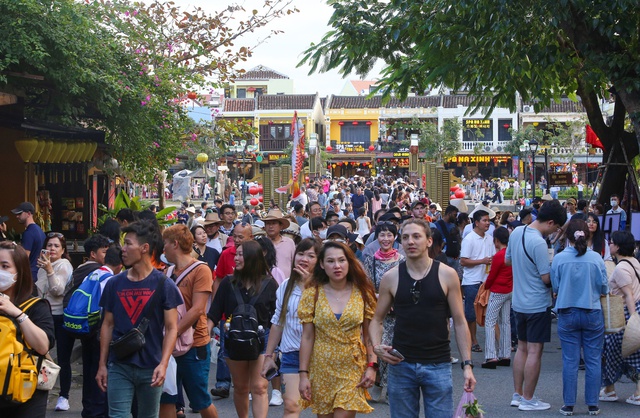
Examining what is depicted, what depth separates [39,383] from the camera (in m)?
5.08

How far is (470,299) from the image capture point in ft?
35.9

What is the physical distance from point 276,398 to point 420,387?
3.35 metres

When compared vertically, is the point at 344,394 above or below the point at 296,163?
below

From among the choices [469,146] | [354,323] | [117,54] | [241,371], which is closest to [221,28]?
[117,54]

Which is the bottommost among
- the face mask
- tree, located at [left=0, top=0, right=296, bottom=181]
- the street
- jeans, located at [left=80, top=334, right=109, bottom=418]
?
the street

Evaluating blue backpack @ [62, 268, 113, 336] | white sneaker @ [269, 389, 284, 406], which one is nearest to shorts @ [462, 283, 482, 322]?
white sneaker @ [269, 389, 284, 406]

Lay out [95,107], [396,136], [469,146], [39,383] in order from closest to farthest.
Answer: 1. [39,383]
2. [95,107]
3. [469,146]
4. [396,136]

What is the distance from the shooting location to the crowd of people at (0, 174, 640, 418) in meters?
5.52

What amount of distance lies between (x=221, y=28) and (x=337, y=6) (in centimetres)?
361

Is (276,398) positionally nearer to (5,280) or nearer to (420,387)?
(420,387)

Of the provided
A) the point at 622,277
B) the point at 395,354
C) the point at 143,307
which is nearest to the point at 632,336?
the point at 622,277

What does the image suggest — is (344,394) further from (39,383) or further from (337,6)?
(337,6)

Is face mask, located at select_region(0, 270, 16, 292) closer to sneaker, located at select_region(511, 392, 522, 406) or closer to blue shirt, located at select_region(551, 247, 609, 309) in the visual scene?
blue shirt, located at select_region(551, 247, 609, 309)

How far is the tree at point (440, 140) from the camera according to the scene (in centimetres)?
6366
